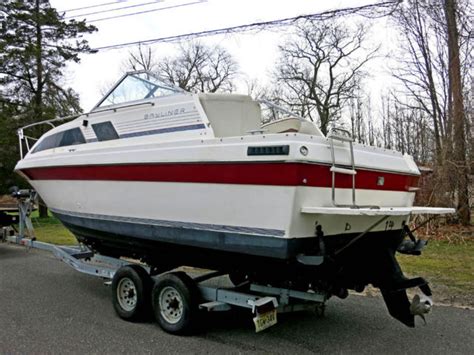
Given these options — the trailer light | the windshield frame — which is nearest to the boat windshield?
the windshield frame

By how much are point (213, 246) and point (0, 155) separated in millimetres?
13856

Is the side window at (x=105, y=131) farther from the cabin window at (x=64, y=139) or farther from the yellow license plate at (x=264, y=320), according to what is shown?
the yellow license plate at (x=264, y=320)

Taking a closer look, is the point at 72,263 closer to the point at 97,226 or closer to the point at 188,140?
the point at 97,226

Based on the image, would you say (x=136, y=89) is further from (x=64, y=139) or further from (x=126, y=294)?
(x=126, y=294)

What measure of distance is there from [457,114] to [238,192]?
956cm

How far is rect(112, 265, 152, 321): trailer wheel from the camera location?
188 inches

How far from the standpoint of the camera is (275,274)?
13.7ft

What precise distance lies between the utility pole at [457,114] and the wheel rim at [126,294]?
8959 mm

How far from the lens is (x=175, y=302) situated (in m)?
4.51

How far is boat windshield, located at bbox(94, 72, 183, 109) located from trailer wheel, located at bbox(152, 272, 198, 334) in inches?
74.9

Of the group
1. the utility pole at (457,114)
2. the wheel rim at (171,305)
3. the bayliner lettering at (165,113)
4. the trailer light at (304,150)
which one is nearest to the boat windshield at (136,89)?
the bayliner lettering at (165,113)

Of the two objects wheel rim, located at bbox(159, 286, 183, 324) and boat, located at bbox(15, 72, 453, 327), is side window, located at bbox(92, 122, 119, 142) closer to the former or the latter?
boat, located at bbox(15, 72, 453, 327)

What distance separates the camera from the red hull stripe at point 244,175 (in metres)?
3.50

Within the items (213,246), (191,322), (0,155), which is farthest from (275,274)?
(0,155)
